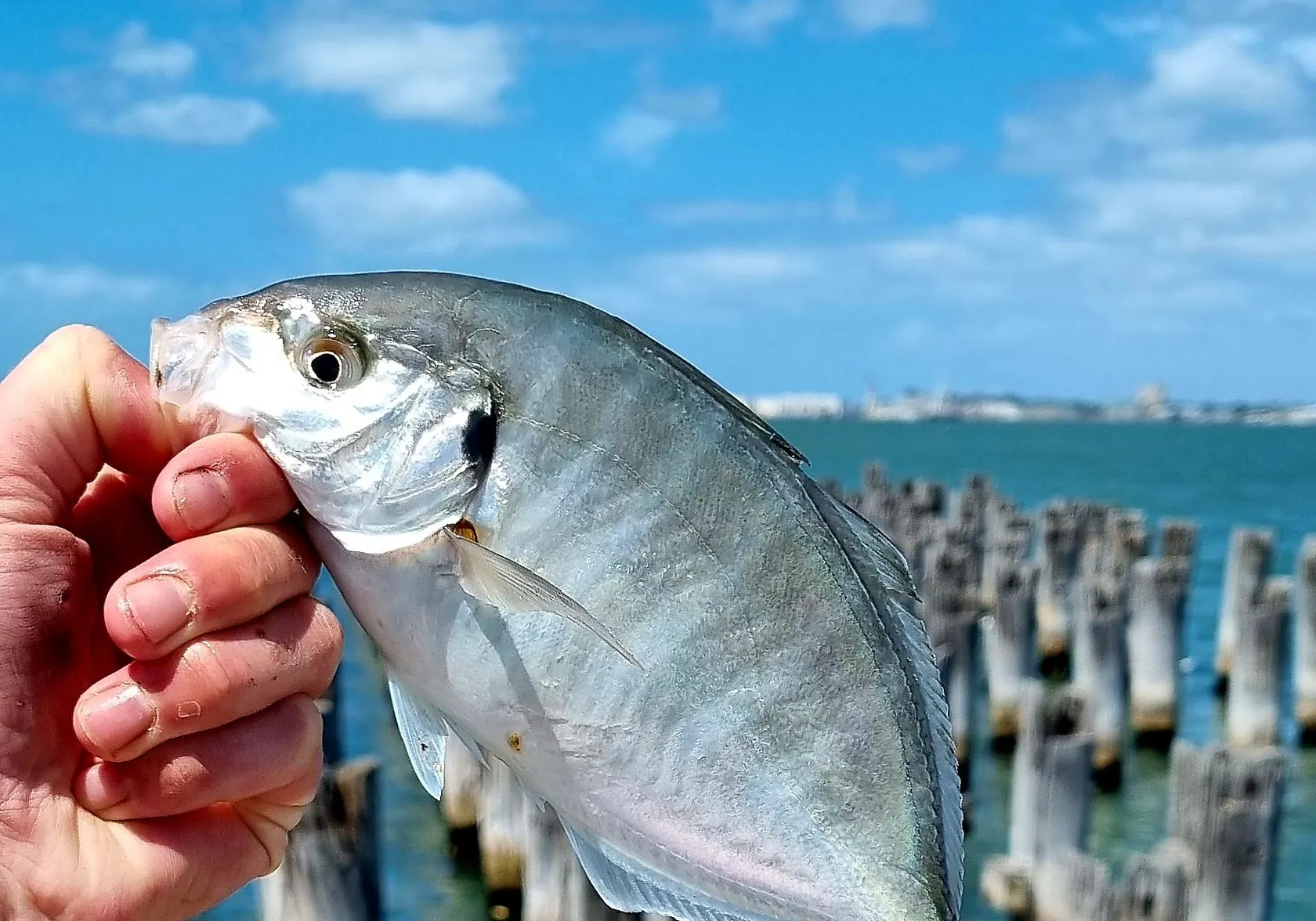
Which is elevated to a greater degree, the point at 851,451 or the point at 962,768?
the point at 851,451

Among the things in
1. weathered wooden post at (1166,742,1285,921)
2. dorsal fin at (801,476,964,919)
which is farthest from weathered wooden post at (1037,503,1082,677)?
dorsal fin at (801,476,964,919)

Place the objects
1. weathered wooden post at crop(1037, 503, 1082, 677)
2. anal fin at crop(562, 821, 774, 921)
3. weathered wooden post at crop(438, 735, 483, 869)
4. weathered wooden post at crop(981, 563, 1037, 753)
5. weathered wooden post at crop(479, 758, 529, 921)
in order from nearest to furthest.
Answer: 1. anal fin at crop(562, 821, 774, 921)
2. weathered wooden post at crop(479, 758, 529, 921)
3. weathered wooden post at crop(438, 735, 483, 869)
4. weathered wooden post at crop(981, 563, 1037, 753)
5. weathered wooden post at crop(1037, 503, 1082, 677)

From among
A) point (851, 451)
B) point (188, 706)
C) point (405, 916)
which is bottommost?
point (405, 916)

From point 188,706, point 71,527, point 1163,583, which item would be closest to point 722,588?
point 188,706

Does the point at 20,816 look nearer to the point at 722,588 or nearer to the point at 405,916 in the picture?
the point at 722,588

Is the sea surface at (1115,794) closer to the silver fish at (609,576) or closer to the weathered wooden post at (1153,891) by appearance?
the silver fish at (609,576)

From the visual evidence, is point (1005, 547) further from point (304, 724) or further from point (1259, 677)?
point (304, 724)

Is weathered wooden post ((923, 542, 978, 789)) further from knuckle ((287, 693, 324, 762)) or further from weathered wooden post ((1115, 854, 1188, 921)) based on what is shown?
knuckle ((287, 693, 324, 762))
